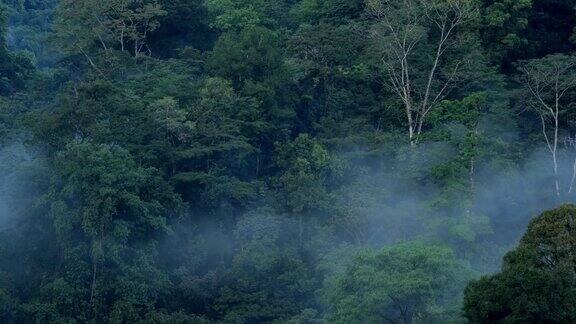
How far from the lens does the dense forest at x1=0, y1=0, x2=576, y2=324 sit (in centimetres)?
1881

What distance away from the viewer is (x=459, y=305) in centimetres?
1767

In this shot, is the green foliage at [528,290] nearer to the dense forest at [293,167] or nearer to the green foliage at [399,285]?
the dense forest at [293,167]

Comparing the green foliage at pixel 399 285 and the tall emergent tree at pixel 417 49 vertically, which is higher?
the tall emergent tree at pixel 417 49

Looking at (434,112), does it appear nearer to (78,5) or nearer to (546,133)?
(546,133)

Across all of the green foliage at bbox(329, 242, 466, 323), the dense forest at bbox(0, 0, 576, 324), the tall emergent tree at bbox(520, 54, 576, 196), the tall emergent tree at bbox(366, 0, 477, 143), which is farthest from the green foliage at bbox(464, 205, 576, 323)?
the tall emergent tree at bbox(366, 0, 477, 143)

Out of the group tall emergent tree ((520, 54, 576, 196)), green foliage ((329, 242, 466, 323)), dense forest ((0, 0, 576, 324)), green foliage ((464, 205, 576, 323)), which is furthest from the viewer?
tall emergent tree ((520, 54, 576, 196))

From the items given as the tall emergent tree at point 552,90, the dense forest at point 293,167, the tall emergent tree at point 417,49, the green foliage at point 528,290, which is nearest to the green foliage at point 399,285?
the dense forest at point 293,167

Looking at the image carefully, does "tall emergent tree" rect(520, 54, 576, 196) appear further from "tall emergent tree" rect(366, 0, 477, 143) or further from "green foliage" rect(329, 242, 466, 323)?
"green foliage" rect(329, 242, 466, 323)

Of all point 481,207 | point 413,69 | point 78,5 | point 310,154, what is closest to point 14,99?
point 78,5

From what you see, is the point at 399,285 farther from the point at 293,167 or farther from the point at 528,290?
the point at 293,167

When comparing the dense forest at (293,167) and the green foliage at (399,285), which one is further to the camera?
the dense forest at (293,167)

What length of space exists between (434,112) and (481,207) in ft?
11.2

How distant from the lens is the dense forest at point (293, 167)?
1881 centimetres

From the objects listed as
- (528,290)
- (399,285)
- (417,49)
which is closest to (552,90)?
(417,49)
